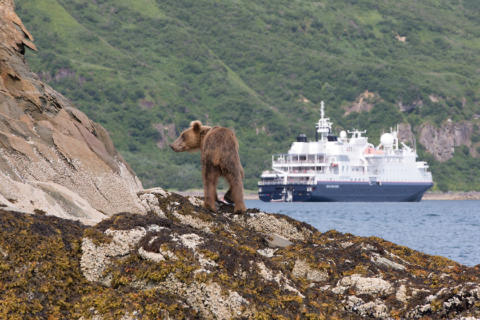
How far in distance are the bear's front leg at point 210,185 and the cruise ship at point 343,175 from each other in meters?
81.3

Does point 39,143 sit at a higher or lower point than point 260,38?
lower

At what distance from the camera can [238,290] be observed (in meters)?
7.32

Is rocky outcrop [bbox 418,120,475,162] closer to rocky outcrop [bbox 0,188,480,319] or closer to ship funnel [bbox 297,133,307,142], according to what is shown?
ship funnel [bbox 297,133,307,142]

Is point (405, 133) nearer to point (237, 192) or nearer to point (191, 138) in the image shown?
point (191, 138)

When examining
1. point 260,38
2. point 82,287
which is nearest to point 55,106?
point 82,287

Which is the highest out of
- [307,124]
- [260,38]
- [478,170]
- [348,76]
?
[260,38]

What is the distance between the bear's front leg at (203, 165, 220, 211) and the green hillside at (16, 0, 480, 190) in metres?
90.9

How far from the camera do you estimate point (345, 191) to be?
94.9 metres

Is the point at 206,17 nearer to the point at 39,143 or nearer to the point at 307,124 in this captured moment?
the point at 307,124

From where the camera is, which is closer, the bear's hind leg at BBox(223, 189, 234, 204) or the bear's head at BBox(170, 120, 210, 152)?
the bear's hind leg at BBox(223, 189, 234, 204)

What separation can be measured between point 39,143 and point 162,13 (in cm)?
15977

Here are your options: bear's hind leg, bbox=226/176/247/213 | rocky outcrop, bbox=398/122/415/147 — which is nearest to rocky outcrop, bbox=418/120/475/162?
rocky outcrop, bbox=398/122/415/147

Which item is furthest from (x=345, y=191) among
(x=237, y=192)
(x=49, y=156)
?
(x=49, y=156)

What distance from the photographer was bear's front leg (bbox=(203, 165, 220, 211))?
1116cm
